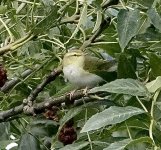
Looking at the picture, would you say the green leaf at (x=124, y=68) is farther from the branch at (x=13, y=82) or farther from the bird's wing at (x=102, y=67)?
the branch at (x=13, y=82)

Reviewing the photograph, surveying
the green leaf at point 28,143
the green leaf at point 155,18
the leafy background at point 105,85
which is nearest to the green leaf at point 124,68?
the leafy background at point 105,85

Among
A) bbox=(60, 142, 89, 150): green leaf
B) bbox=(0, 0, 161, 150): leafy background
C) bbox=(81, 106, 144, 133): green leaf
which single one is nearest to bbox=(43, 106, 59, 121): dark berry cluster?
bbox=(0, 0, 161, 150): leafy background

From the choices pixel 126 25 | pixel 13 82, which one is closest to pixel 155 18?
pixel 126 25

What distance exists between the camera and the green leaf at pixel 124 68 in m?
1.08

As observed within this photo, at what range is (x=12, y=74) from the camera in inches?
63.5

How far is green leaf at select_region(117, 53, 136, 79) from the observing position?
1.08m

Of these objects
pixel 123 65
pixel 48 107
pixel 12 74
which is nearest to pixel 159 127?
pixel 123 65

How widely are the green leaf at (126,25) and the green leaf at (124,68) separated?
0.07 ft

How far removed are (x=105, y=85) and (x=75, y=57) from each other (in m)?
0.55

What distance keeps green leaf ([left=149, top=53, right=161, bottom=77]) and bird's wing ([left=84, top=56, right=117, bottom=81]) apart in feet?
0.34

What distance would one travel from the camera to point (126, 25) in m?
1.12

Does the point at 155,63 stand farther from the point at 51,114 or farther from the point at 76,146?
the point at 51,114

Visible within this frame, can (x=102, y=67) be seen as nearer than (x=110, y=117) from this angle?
No

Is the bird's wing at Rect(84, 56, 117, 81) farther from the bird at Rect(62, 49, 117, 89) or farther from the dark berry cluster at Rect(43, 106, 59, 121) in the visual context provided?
the dark berry cluster at Rect(43, 106, 59, 121)
